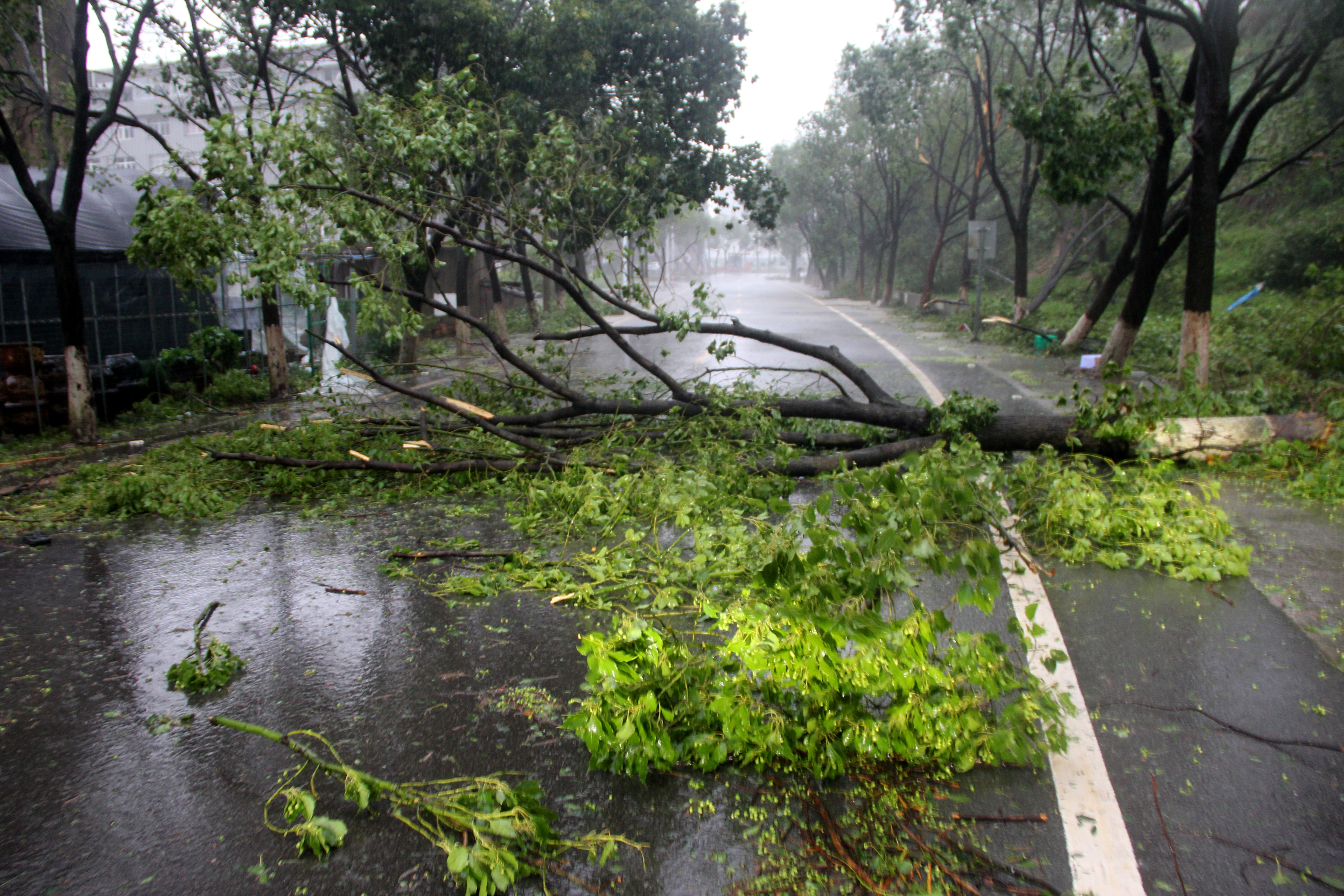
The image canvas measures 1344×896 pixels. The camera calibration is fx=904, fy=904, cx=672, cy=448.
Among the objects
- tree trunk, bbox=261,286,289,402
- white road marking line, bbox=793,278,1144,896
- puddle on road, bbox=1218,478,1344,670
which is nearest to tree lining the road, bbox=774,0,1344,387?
puddle on road, bbox=1218,478,1344,670

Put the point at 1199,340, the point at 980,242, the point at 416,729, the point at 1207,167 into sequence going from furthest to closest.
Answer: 1. the point at 980,242
2. the point at 1207,167
3. the point at 1199,340
4. the point at 416,729

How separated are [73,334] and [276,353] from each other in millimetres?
3703

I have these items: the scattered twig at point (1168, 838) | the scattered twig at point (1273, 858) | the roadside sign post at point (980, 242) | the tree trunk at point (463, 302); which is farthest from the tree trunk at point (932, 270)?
the scattered twig at point (1273, 858)

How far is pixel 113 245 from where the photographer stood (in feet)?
52.3

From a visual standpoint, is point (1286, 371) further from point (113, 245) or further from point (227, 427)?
point (113, 245)

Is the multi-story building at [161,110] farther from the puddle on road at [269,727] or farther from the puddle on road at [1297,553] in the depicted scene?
the puddle on road at [1297,553]

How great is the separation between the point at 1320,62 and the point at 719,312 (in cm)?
1340

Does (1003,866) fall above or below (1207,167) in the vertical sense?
below

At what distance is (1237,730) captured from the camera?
138 inches

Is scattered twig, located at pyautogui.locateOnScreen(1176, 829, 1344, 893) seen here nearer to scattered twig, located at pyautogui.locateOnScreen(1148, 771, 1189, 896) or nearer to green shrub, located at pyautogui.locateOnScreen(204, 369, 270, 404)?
scattered twig, located at pyautogui.locateOnScreen(1148, 771, 1189, 896)

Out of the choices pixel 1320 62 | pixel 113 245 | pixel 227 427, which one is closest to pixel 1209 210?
pixel 1320 62

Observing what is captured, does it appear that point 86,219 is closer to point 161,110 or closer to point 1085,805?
point 161,110

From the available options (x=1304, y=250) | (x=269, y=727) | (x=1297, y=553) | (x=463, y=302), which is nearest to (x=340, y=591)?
(x=269, y=727)

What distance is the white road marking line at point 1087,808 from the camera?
8.83 feet
